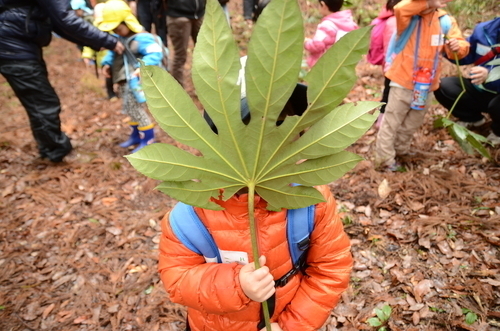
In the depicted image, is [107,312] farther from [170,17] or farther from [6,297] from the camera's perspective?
[170,17]

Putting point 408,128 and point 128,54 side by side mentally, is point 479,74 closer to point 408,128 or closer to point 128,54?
point 408,128

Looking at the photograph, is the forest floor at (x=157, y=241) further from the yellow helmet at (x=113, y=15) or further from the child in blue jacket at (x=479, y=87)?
the yellow helmet at (x=113, y=15)

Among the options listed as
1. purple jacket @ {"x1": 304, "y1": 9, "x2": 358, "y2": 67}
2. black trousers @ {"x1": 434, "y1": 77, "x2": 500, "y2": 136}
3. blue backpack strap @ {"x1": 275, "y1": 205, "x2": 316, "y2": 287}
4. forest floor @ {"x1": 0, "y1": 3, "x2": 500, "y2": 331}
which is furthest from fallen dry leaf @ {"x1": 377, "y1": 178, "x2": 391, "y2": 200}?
blue backpack strap @ {"x1": 275, "y1": 205, "x2": 316, "y2": 287}

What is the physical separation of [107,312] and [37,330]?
0.51 metres

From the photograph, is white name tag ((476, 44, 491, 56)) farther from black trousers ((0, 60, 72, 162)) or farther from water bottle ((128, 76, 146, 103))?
black trousers ((0, 60, 72, 162))

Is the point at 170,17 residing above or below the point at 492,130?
above

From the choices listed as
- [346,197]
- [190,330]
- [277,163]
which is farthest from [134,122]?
[277,163]

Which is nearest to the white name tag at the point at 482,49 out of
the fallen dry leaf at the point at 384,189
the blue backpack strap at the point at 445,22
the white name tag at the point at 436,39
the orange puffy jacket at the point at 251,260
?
the blue backpack strap at the point at 445,22

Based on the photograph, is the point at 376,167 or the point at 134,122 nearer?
the point at 376,167

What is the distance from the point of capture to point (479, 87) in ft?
11.5

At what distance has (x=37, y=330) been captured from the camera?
2455 mm

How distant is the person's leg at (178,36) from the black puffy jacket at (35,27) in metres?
1.60

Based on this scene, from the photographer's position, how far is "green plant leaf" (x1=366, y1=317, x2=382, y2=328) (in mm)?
2168

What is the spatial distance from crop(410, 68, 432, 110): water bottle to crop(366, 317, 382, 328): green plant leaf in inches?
78.2
